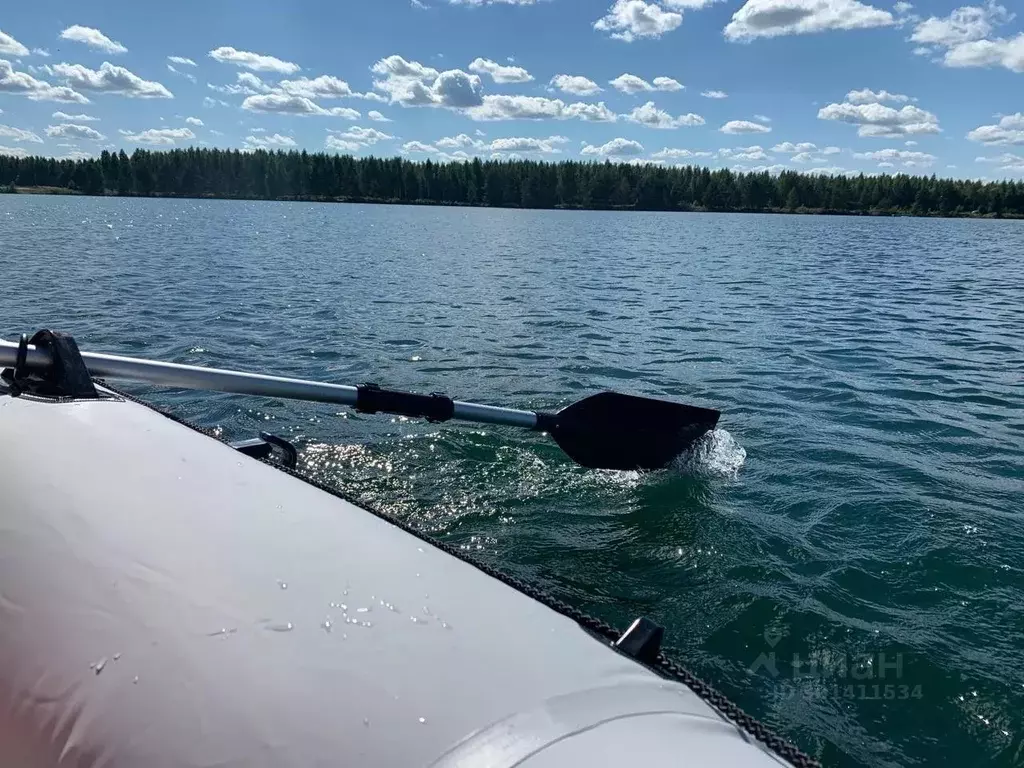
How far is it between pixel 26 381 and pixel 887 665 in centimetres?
509

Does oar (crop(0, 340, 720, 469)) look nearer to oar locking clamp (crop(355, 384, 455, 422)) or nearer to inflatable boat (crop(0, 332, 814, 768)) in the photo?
oar locking clamp (crop(355, 384, 455, 422))

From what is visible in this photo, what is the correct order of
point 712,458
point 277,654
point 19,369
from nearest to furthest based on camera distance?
point 277,654 < point 19,369 < point 712,458

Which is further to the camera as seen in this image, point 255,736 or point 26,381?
point 26,381

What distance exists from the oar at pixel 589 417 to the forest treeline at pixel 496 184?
147847 mm

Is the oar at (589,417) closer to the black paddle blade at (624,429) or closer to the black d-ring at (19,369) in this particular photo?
the black paddle blade at (624,429)

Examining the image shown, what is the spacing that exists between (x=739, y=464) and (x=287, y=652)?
6.05 m

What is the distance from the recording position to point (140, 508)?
266 centimetres

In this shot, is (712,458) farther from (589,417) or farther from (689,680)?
(689,680)

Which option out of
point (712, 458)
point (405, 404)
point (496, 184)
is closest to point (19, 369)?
point (405, 404)

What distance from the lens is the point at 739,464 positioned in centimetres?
736

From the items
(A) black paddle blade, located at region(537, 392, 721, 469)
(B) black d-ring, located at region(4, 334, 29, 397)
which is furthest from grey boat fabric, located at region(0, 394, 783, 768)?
(A) black paddle blade, located at region(537, 392, 721, 469)

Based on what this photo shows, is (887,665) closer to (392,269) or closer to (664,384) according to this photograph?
(664,384)

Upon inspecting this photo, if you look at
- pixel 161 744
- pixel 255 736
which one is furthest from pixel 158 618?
pixel 255 736

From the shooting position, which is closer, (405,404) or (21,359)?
(21,359)
